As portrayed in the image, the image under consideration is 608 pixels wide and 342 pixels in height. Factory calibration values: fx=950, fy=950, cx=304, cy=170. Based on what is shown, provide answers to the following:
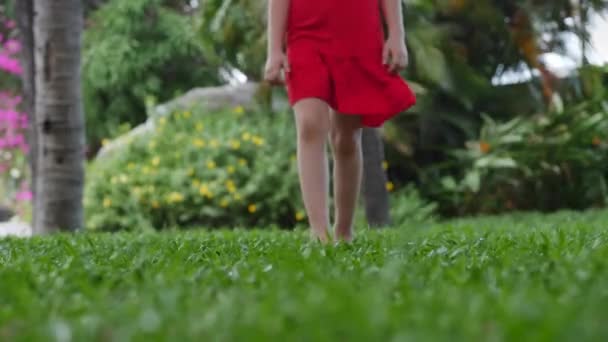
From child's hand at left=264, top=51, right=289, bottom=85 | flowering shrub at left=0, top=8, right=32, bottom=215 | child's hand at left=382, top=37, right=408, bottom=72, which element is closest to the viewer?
child's hand at left=264, top=51, right=289, bottom=85

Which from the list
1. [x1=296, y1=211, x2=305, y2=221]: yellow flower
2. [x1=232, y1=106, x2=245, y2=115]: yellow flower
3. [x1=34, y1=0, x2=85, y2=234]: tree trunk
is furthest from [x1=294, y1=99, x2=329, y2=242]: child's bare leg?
[x1=232, y1=106, x2=245, y2=115]: yellow flower

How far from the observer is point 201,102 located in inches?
521

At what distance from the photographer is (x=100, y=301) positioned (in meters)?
2.08

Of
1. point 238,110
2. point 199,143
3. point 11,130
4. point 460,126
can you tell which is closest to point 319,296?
point 199,143

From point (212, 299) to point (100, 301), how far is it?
244 millimetres

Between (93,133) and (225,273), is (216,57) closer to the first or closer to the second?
(93,133)

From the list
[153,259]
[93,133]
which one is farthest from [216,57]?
[153,259]

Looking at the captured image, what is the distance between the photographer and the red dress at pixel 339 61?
4.19 metres

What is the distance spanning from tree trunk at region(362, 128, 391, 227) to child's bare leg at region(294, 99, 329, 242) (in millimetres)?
5285

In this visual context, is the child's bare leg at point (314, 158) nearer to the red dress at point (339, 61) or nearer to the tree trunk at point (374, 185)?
the red dress at point (339, 61)

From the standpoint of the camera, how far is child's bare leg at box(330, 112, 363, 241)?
443 cm

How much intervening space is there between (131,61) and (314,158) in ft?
49.8

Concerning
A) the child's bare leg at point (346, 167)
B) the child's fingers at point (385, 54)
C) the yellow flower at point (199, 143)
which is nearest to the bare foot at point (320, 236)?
the child's bare leg at point (346, 167)

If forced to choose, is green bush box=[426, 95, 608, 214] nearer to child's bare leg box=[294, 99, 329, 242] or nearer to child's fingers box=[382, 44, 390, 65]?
child's fingers box=[382, 44, 390, 65]
